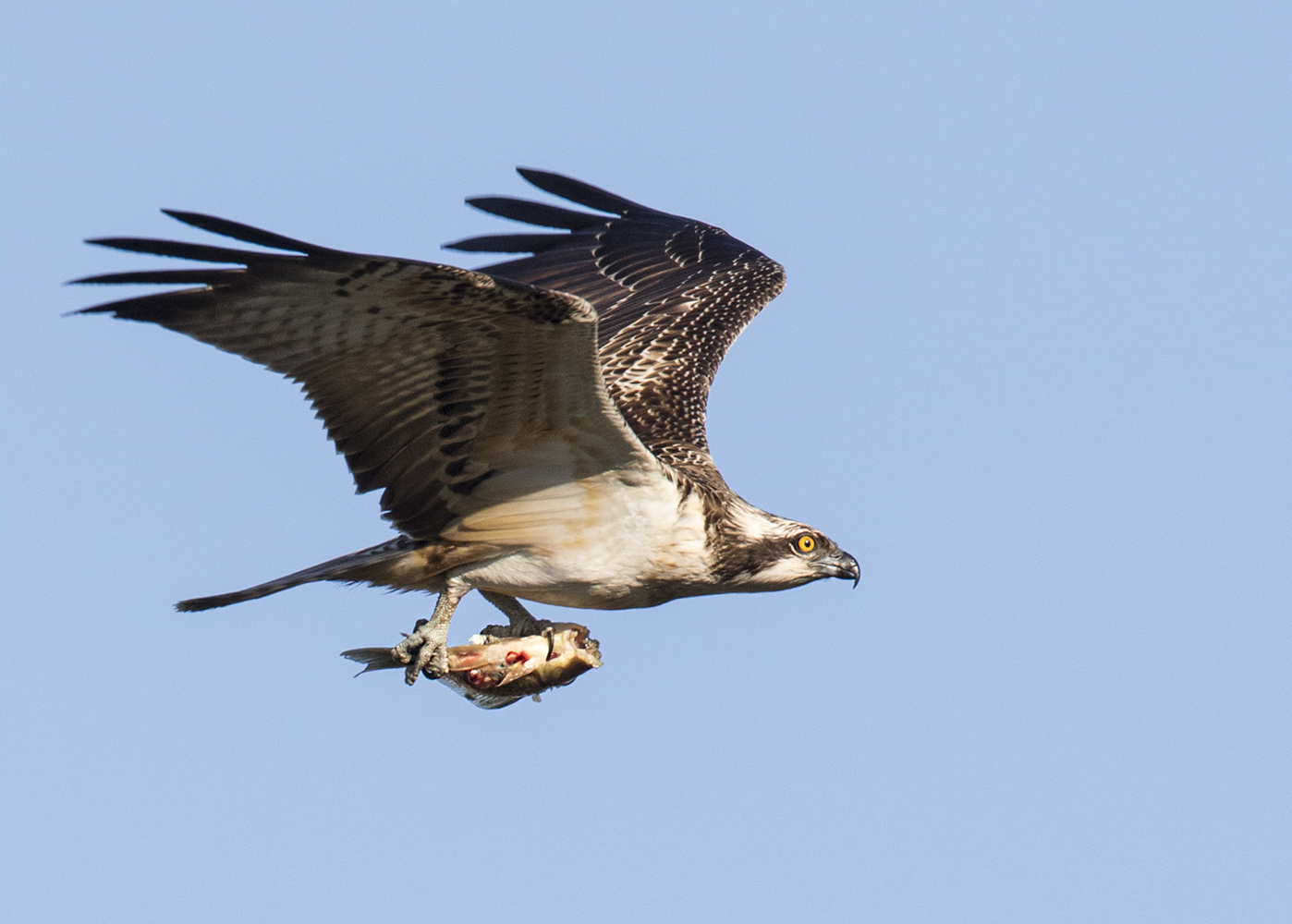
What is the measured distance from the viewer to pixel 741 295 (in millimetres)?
11414

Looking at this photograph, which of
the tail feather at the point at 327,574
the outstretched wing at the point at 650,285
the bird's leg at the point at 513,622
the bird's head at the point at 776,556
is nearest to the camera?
the tail feather at the point at 327,574

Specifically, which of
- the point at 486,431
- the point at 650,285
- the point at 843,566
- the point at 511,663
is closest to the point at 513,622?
the point at 511,663

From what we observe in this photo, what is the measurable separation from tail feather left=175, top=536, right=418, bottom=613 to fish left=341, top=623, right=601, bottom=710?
1.38ft

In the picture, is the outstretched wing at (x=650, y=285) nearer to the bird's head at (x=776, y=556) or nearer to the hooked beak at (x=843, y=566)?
the bird's head at (x=776, y=556)

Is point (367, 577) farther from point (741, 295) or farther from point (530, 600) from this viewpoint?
point (741, 295)

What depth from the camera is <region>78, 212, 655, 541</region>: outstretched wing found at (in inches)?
259

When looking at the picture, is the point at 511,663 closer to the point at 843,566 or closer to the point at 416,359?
the point at 416,359

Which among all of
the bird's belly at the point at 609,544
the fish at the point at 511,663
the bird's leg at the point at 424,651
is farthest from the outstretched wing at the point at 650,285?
the bird's leg at the point at 424,651

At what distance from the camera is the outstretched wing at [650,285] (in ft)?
32.3

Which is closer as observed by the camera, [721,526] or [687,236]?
[721,526]

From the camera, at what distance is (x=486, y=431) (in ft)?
25.2

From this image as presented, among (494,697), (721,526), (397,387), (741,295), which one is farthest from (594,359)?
(741,295)

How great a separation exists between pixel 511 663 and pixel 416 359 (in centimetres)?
180

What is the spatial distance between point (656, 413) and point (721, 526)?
5.36 ft
